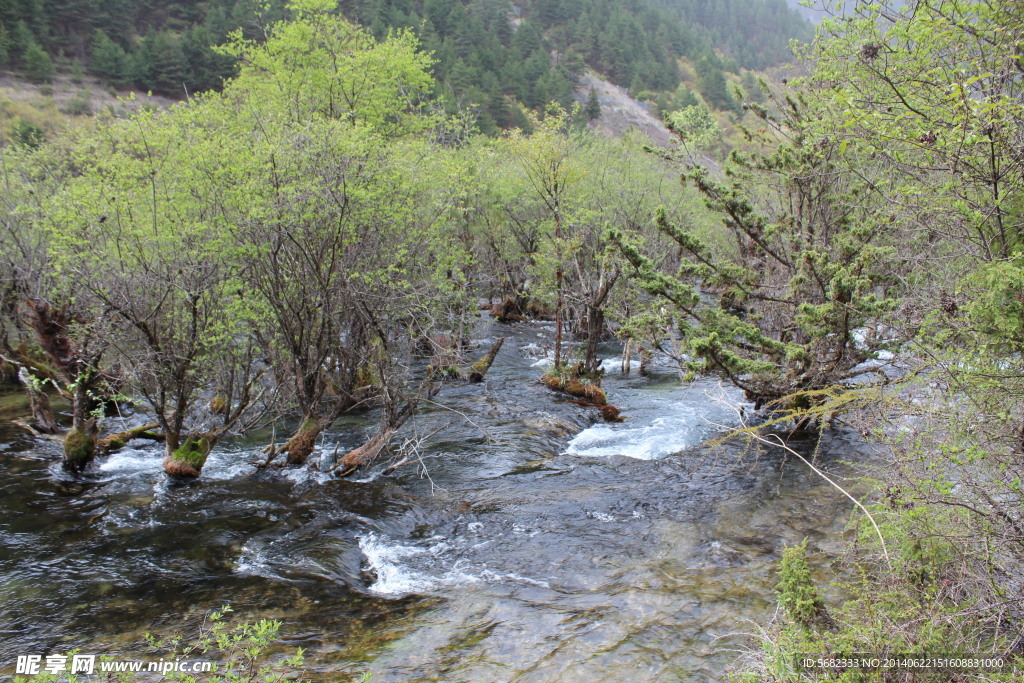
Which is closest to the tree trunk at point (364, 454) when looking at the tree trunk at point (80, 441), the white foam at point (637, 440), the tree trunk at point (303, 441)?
the tree trunk at point (303, 441)

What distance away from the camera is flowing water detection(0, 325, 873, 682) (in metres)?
6.62

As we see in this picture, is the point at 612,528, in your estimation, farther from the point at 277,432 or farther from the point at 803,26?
the point at 803,26

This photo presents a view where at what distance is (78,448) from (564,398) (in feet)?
39.3

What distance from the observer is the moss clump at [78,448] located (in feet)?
38.7

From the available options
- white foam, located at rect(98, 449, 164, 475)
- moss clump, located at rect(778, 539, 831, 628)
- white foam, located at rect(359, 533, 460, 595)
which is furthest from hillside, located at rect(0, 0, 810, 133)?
moss clump, located at rect(778, 539, 831, 628)

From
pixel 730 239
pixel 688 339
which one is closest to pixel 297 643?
pixel 688 339

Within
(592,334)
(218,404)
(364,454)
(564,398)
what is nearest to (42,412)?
(218,404)

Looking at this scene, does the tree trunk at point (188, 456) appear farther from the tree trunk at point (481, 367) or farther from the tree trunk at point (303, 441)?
the tree trunk at point (481, 367)

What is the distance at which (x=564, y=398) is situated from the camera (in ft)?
57.8

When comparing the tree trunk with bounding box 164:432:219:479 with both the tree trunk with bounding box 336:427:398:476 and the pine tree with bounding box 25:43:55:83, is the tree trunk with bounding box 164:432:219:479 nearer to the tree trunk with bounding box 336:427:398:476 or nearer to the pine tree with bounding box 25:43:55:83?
the tree trunk with bounding box 336:427:398:476

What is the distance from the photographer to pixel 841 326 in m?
10.7

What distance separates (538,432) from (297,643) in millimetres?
8690

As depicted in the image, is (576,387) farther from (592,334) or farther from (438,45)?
(438,45)

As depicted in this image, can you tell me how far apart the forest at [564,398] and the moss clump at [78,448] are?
0.33 ft
